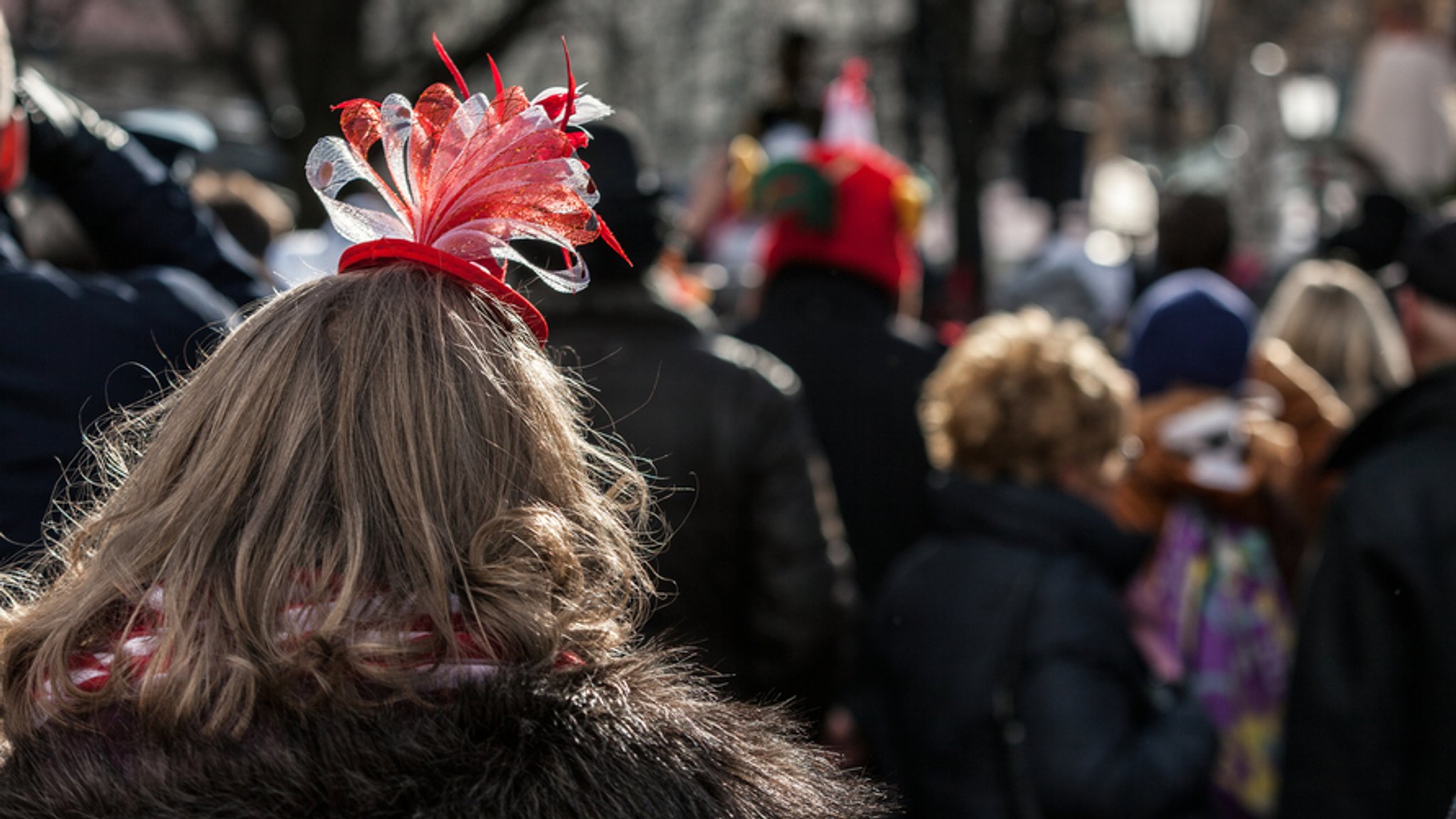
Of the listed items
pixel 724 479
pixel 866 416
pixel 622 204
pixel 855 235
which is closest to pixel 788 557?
pixel 724 479

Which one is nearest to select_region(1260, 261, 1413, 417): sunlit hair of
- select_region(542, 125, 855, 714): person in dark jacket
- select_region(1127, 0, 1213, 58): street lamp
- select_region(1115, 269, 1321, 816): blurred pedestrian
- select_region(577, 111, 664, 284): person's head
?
select_region(1115, 269, 1321, 816): blurred pedestrian

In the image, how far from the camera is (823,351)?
13.6ft

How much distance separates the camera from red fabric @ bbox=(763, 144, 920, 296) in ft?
14.1

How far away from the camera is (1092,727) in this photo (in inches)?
114

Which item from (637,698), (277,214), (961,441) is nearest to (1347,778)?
(961,441)

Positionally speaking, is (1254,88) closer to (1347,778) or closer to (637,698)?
(1347,778)

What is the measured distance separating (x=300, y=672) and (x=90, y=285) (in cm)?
103

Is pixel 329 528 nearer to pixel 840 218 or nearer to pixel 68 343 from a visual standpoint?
pixel 68 343

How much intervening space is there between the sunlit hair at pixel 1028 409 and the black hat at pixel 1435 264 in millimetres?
699

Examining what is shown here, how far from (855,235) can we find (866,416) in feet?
1.97

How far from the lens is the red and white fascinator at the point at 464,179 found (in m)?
1.47

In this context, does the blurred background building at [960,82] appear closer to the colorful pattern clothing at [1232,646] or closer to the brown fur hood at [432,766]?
the colorful pattern clothing at [1232,646]

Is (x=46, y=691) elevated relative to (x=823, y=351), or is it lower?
elevated

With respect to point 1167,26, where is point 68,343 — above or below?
above
